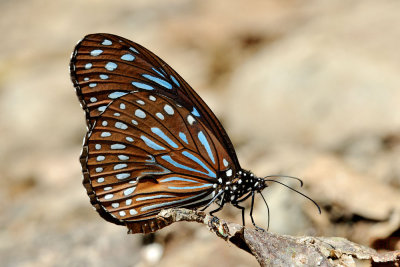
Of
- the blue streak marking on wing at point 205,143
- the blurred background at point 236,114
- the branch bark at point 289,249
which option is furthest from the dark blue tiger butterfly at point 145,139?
the branch bark at point 289,249

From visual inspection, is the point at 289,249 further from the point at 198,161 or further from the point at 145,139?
the point at 145,139

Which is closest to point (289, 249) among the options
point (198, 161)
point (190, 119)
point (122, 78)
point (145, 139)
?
point (198, 161)

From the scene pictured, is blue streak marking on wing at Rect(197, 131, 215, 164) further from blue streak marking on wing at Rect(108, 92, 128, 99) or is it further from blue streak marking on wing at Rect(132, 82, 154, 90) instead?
blue streak marking on wing at Rect(108, 92, 128, 99)

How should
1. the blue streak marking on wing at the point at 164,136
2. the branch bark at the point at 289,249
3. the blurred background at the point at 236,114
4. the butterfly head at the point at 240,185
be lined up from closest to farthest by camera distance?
the branch bark at the point at 289,249
the butterfly head at the point at 240,185
the blue streak marking on wing at the point at 164,136
the blurred background at the point at 236,114

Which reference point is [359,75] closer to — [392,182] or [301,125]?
[301,125]

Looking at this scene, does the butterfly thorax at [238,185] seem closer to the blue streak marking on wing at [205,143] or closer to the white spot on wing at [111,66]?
the blue streak marking on wing at [205,143]

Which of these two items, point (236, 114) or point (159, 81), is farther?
point (236, 114)
